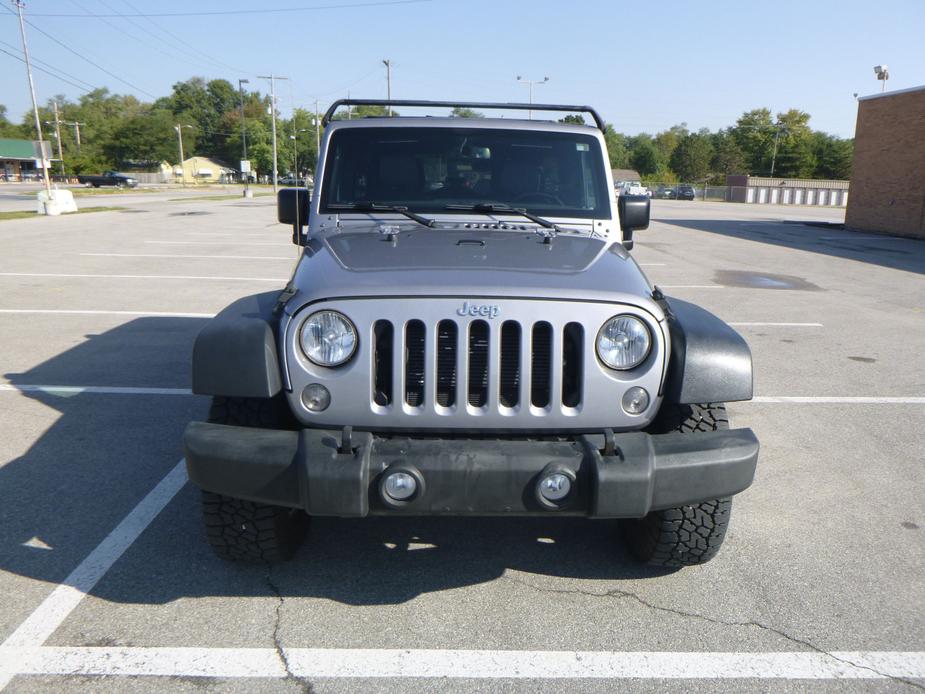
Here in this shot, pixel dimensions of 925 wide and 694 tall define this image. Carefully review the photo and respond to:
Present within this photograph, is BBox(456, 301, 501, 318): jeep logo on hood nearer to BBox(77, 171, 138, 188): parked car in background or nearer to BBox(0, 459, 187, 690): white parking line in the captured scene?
BBox(0, 459, 187, 690): white parking line

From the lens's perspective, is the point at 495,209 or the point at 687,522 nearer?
the point at 687,522

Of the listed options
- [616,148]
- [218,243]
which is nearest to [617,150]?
[616,148]

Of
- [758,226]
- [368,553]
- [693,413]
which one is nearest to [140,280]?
[368,553]

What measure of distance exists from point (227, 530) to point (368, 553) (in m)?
0.65

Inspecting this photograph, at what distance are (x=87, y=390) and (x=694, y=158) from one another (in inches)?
3947

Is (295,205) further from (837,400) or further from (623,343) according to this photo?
(837,400)

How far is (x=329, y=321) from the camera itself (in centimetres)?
280

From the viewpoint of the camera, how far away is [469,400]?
2.83m

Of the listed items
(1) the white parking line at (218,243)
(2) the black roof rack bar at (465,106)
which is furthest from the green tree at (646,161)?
(2) the black roof rack bar at (465,106)

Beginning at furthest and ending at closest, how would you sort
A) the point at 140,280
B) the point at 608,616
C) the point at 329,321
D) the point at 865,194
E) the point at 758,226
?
1. the point at 758,226
2. the point at 865,194
3. the point at 140,280
4. the point at 608,616
5. the point at 329,321

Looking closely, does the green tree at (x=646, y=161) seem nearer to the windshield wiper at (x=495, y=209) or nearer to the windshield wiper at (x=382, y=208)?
the windshield wiper at (x=495, y=209)

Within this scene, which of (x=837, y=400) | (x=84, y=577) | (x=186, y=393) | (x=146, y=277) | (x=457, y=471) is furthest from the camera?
(x=146, y=277)

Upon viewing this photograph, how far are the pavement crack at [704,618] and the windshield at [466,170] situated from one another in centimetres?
193

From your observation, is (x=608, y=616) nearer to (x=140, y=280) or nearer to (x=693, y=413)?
(x=693, y=413)
